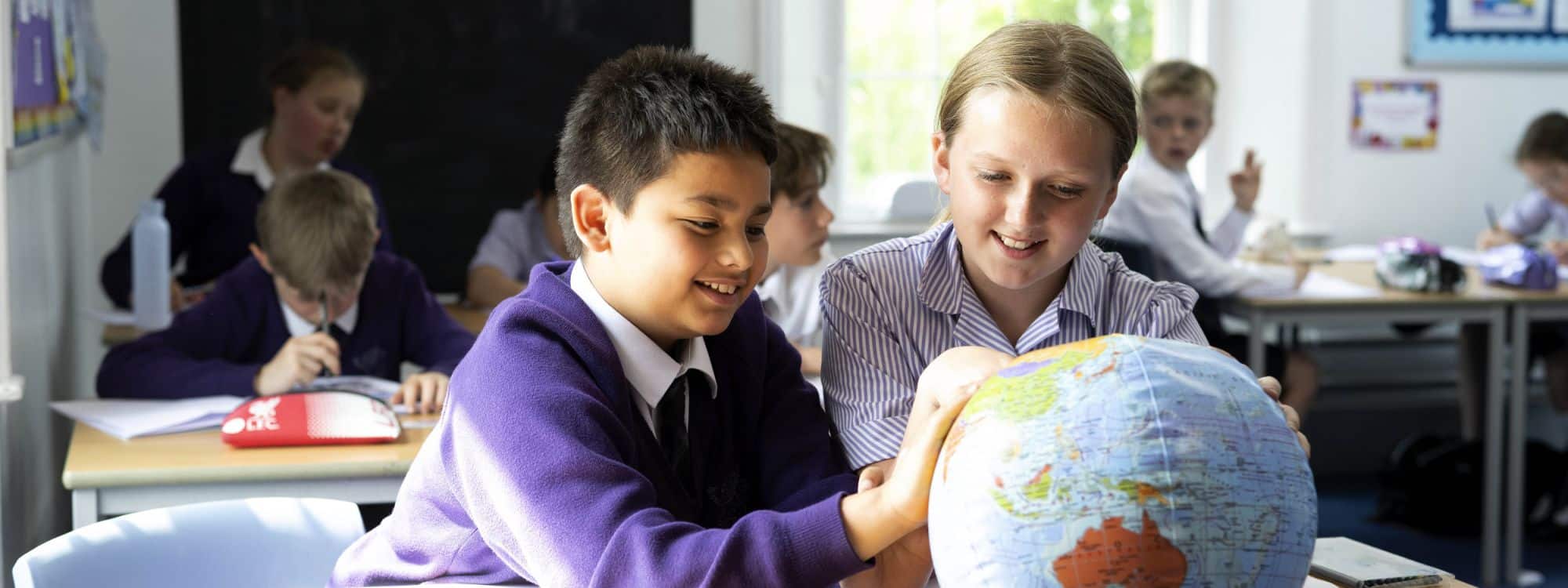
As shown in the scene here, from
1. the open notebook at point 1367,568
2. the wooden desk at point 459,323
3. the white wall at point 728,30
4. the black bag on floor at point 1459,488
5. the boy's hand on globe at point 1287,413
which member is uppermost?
the white wall at point 728,30

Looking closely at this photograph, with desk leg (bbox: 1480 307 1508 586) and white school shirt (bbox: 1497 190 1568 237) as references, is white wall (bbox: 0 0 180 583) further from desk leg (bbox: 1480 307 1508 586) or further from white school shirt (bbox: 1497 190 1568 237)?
white school shirt (bbox: 1497 190 1568 237)

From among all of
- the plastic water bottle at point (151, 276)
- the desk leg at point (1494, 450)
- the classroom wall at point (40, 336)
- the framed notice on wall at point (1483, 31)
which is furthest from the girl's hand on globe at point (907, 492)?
the framed notice on wall at point (1483, 31)

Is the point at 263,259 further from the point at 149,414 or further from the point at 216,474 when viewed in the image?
the point at 216,474

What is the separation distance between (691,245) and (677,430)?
210 mm

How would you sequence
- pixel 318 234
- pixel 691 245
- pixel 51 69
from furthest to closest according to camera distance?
pixel 51 69 → pixel 318 234 → pixel 691 245

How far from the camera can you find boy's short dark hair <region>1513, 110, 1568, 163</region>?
469 cm

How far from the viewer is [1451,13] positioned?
17.4ft

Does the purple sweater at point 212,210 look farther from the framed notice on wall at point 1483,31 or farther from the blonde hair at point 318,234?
the framed notice on wall at point 1483,31

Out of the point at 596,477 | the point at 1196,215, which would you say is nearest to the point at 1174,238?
the point at 1196,215

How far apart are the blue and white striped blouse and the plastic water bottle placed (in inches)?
84.7

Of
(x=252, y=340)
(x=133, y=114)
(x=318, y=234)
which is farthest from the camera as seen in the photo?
(x=133, y=114)

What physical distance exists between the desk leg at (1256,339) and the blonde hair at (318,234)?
2341 mm

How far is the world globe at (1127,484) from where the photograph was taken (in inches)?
38.0

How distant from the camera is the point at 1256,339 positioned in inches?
153
